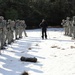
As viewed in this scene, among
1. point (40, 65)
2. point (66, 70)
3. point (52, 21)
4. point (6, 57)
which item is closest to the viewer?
point (66, 70)

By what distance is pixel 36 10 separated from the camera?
41469mm

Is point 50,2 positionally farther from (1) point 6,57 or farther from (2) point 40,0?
(1) point 6,57

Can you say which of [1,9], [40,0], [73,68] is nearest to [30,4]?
[40,0]

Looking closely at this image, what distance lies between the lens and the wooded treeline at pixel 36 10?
40.4m

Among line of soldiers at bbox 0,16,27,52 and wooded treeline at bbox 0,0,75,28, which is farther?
wooded treeline at bbox 0,0,75,28

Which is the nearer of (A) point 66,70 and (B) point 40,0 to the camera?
(A) point 66,70

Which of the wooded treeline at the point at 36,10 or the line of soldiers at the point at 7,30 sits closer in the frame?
the line of soldiers at the point at 7,30

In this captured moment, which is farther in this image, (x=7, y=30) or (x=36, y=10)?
(x=36, y=10)

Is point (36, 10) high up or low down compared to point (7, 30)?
up

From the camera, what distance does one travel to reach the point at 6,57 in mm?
12102

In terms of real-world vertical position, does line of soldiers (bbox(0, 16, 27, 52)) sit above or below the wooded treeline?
below

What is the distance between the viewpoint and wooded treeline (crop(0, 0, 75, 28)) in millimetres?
40406

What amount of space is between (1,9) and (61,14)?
918 centimetres

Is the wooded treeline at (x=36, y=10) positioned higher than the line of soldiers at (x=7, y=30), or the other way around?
the wooded treeline at (x=36, y=10)
